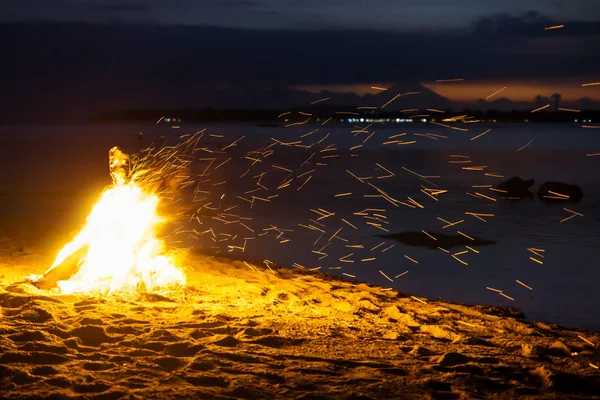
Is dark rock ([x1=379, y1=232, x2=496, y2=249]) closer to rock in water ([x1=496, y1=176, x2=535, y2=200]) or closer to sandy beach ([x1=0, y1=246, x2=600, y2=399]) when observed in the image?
sandy beach ([x1=0, y1=246, x2=600, y2=399])

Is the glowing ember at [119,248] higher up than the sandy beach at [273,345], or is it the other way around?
the glowing ember at [119,248]

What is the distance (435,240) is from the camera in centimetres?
1511

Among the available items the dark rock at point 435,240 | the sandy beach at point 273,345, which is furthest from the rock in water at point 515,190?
the sandy beach at point 273,345

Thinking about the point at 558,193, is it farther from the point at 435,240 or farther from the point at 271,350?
the point at 271,350

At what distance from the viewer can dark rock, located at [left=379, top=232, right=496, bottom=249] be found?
580 inches

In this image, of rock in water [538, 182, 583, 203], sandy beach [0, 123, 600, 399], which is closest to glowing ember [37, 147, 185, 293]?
sandy beach [0, 123, 600, 399]

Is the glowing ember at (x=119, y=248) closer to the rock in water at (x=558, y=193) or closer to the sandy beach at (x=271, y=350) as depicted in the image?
the sandy beach at (x=271, y=350)

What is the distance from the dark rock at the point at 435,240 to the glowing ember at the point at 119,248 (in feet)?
24.1

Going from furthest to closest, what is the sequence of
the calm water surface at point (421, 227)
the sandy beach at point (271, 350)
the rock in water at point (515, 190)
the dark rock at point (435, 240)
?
the rock in water at point (515, 190) → the dark rock at point (435, 240) → the calm water surface at point (421, 227) → the sandy beach at point (271, 350)

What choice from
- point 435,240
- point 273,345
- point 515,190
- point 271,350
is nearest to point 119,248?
point 273,345

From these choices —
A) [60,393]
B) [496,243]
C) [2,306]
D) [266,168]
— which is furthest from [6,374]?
[266,168]

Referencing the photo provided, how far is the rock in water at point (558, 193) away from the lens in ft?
76.2

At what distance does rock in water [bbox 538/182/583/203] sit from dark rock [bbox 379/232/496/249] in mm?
8514

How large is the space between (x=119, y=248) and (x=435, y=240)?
8483mm
